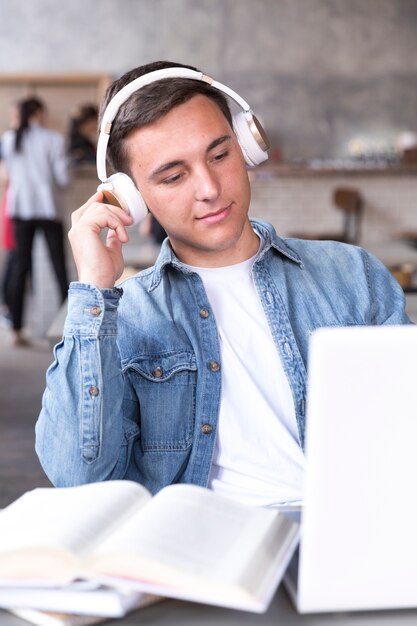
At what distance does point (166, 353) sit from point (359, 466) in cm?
69

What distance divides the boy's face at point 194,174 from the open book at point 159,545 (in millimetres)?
588

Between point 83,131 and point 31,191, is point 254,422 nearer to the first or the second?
point 31,191

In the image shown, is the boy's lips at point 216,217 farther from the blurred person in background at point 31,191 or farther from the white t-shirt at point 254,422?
the blurred person in background at point 31,191

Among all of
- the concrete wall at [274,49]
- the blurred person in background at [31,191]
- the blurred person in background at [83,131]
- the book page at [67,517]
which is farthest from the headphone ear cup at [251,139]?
the concrete wall at [274,49]

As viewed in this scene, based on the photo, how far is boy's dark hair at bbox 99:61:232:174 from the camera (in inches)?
55.7

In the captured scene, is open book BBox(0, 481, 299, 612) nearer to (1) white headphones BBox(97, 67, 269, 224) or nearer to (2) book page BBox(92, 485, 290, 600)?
(2) book page BBox(92, 485, 290, 600)

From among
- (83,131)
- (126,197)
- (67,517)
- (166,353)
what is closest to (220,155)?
(126,197)

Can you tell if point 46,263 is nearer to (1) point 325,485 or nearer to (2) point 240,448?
(2) point 240,448

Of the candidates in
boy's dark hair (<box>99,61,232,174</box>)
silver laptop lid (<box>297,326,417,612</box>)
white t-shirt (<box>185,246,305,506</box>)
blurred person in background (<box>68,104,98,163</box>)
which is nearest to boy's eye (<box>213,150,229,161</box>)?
boy's dark hair (<box>99,61,232,174</box>)

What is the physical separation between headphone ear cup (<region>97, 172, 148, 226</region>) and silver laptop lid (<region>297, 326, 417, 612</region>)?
29.4 inches

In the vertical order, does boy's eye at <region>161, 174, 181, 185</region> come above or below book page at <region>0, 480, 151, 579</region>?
above

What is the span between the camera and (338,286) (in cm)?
152

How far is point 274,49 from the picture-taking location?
9.07 meters

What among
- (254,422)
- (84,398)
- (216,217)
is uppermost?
(216,217)
